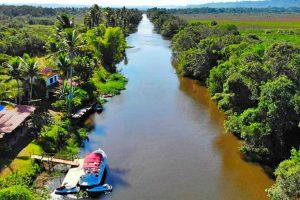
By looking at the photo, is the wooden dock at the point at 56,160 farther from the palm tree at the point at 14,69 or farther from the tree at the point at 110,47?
the tree at the point at 110,47

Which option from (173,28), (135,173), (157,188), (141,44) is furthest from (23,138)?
(173,28)

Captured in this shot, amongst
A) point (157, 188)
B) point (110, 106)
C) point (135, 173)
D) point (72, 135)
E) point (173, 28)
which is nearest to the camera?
point (157, 188)

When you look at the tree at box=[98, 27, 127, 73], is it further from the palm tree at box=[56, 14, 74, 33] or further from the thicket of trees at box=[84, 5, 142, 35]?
the thicket of trees at box=[84, 5, 142, 35]

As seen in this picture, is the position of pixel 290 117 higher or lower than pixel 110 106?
higher

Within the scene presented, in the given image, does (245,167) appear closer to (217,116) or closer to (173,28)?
(217,116)

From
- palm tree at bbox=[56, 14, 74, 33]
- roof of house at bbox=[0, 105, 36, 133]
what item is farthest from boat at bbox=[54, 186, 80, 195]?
palm tree at bbox=[56, 14, 74, 33]

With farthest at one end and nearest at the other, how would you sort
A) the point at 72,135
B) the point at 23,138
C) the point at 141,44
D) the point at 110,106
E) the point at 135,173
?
the point at 141,44 < the point at 110,106 < the point at 72,135 < the point at 23,138 < the point at 135,173
